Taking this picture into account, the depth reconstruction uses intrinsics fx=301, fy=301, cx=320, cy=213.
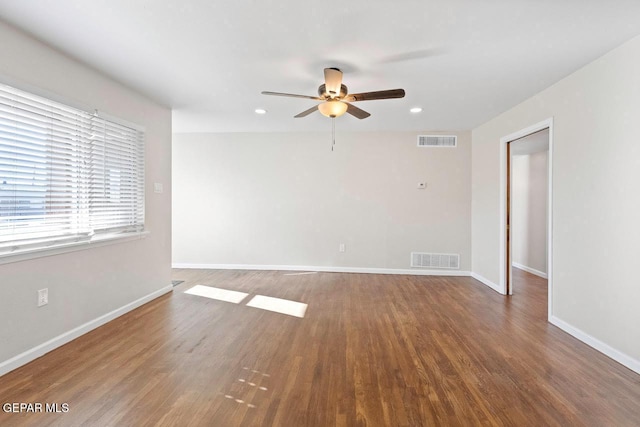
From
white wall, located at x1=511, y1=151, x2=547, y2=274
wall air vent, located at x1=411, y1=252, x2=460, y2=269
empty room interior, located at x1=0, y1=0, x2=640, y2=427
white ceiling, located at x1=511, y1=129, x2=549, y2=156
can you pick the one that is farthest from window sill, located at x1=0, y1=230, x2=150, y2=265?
white wall, located at x1=511, y1=151, x2=547, y2=274

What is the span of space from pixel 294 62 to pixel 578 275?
10.8 ft

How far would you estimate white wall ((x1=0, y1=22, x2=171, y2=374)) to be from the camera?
2215mm

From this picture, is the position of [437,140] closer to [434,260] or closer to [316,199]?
[434,260]

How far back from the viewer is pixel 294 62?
271 cm

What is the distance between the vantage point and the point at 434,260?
208 inches

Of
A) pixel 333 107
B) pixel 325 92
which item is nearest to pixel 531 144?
pixel 333 107

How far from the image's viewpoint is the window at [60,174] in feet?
7.21

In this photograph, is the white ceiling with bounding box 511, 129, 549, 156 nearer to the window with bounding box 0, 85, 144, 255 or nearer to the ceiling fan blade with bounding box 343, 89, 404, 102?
the ceiling fan blade with bounding box 343, 89, 404, 102

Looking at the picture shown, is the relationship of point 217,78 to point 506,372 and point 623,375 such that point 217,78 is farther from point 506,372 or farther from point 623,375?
point 623,375

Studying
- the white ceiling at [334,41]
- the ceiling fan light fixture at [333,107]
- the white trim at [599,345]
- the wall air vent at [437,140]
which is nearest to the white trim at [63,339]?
the white ceiling at [334,41]

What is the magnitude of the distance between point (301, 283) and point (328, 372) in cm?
250

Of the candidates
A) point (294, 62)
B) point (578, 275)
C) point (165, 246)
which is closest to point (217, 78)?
point (294, 62)

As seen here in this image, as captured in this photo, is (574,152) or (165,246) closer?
(574,152)

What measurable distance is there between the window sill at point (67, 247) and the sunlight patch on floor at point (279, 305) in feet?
5.13
